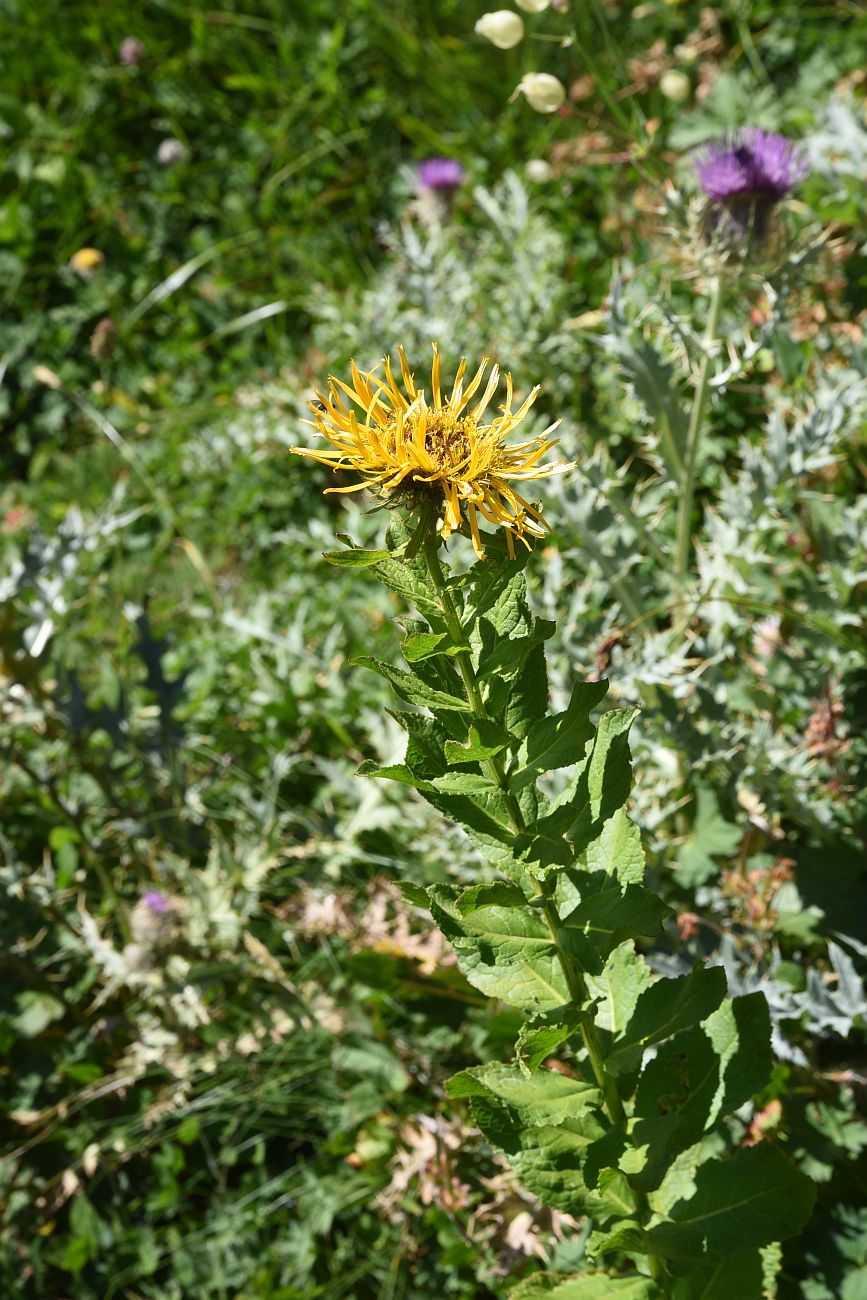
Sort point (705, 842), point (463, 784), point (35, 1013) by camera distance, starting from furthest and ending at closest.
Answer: point (35, 1013) < point (705, 842) < point (463, 784)

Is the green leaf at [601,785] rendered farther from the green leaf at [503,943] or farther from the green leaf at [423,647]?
the green leaf at [423,647]

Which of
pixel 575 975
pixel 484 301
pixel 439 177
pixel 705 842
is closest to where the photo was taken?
pixel 575 975

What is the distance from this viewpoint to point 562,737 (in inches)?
49.5

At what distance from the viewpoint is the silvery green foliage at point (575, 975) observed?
4.03ft

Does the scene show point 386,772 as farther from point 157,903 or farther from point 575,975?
point 157,903

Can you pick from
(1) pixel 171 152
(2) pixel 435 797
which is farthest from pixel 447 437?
(1) pixel 171 152

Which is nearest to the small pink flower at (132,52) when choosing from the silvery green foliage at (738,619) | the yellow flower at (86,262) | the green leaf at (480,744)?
the yellow flower at (86,262)

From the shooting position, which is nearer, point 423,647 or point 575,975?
point 423,647

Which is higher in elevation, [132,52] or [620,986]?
[132,52]

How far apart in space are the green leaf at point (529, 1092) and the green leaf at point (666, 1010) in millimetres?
58

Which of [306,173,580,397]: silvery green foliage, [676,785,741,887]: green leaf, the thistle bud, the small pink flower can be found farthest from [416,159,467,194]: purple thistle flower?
[676,785,741,887]: green leaf

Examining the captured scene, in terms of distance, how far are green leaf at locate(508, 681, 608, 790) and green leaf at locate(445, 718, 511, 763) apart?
5 centimetres

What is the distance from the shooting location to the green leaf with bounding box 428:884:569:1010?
4.27ft

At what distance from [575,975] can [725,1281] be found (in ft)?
1.56
